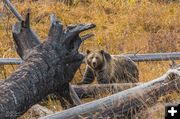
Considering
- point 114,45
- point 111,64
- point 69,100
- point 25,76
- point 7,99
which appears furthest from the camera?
point 114,45

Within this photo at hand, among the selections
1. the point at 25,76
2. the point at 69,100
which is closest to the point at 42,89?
the point at 25,76

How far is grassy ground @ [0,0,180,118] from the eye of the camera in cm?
982

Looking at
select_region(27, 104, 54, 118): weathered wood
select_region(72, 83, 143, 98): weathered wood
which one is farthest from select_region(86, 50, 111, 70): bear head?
select_region(27, 104, 54, 118): weathered wood

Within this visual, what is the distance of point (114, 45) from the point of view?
9.94 m

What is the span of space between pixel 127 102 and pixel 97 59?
3428 mm

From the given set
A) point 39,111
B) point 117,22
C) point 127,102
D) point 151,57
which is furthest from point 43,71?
point 117,22

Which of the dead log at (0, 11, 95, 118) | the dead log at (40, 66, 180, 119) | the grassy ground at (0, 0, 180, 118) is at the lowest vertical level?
the grassy ground at (0, 0, 180, 118)

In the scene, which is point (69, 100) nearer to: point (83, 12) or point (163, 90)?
point (163, 90)

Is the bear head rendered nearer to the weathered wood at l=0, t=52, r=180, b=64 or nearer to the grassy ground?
the grassy ground

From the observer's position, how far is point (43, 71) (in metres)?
4.93

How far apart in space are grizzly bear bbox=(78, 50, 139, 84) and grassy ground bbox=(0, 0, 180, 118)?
0.87 ft

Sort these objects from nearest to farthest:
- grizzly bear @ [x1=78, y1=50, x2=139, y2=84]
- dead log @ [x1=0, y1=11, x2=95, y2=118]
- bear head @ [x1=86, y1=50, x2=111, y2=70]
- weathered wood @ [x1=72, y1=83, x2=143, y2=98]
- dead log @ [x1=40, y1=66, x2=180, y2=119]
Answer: dead log @ [x1=40, y1=66, x2=180, y2=119]
dead log @ [x1=0, y1=11, x2=95, y2=118]
weathered wood @ [x1=72, y1=83, x2=143, y2=98]
grizzly bear @ [x1=78, y1=50, x2=139, y2=84]
bear head @ [x1=86, y1=50, x2=111, y2=70]

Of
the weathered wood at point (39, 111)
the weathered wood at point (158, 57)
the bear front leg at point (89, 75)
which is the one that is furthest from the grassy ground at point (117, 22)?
the weathered wood at point (39, 111)

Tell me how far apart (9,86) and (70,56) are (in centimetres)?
80
